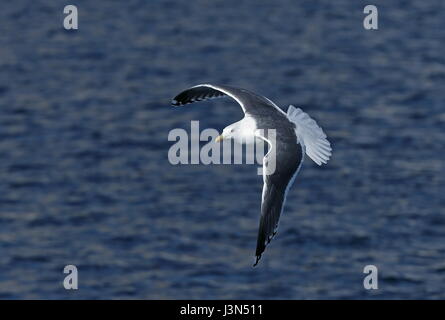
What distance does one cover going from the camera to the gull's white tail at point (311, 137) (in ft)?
49.5

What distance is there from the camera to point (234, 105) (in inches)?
1599

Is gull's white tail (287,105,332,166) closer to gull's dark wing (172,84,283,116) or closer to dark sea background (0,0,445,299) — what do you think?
gull's dark wing (172,84,283,116)

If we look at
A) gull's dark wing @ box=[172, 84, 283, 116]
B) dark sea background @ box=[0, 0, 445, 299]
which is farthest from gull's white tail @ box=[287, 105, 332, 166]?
dark sea background @ box=[0, 0, 445, 299]

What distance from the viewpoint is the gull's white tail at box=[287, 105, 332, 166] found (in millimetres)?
15094

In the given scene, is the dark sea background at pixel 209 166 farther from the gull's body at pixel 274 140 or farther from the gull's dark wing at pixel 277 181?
the gull's dark wing at pixel 277 181

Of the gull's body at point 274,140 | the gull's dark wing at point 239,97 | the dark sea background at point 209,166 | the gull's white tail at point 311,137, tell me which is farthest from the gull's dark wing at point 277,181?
the dark sea background at point 209,166

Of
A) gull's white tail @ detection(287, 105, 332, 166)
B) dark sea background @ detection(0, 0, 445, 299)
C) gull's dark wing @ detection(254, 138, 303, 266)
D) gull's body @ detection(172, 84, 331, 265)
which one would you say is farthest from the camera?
dark sea background @ detection(0, 0, 445, 299)

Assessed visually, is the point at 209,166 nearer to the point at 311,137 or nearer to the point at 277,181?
the point at 311,137

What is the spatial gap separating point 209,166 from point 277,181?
79.7 ft

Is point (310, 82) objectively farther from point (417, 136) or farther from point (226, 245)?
point (226, 245)

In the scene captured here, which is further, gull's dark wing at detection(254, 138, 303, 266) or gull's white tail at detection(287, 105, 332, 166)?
gull's white tail at detection(287, 105, 332, 166)

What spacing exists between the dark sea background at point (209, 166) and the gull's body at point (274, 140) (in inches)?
635
